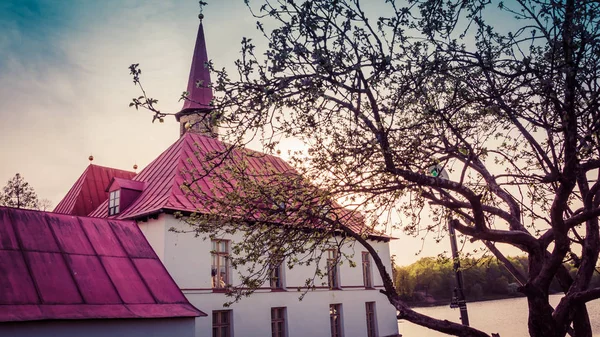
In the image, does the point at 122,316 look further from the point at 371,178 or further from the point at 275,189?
the point at 371,178

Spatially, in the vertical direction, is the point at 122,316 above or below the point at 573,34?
below

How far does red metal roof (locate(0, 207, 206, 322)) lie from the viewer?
36.3 ft

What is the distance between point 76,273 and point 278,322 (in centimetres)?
1018

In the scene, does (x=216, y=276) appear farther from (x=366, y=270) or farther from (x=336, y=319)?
(x=366, y=270)

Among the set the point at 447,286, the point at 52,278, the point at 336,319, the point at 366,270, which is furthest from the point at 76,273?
the point at 447,286

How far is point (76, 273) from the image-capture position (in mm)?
12383

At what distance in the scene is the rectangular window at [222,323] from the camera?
17922 mm

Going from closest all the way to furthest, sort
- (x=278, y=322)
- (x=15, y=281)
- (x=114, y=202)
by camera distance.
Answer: (x=15, y=281) < (x=114, y=202) < (x=278, y=322)

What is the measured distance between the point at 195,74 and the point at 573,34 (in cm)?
3186

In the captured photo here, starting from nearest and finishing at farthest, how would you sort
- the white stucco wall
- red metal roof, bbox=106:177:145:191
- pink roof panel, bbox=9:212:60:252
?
the white stucco wall, pink roof panel, bbox=9:212:60:252, red metal roof, bbox=106:177:145:191

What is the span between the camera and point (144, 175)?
22047 millimetres

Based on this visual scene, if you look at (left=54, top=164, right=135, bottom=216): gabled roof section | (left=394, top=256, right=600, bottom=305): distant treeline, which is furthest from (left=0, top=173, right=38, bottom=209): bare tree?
(left=394, top=256, right=600, bottom=305): distant treeline

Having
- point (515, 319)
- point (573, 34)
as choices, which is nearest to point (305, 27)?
point (573, 34)

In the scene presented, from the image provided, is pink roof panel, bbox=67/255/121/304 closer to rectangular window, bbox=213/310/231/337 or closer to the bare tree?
rectangular window, bbox=213/310/231/337
